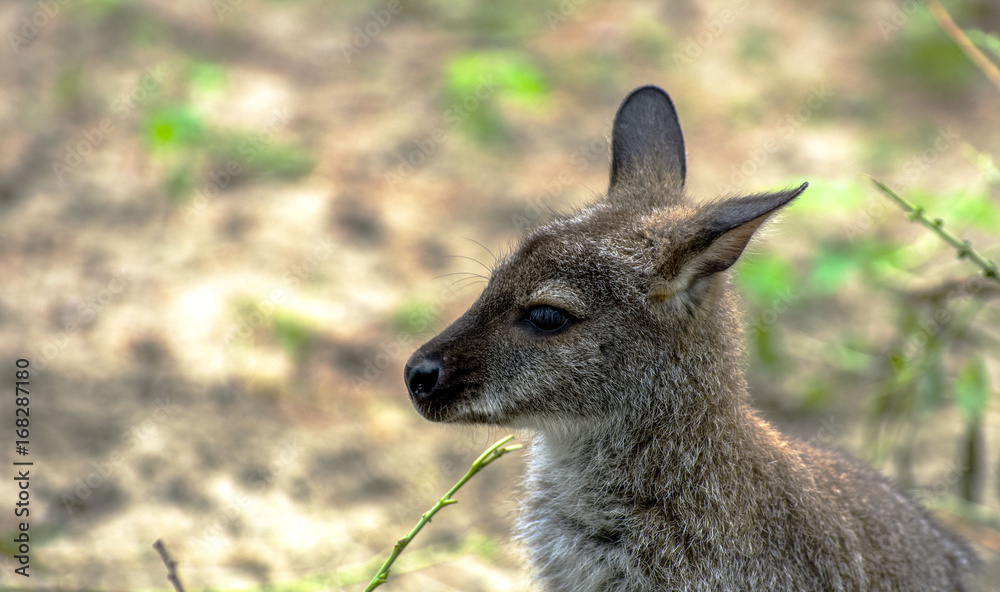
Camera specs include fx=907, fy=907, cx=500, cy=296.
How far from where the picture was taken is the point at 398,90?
29.4 ft

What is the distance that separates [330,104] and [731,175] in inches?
150

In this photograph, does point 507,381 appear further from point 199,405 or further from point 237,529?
point 199,405

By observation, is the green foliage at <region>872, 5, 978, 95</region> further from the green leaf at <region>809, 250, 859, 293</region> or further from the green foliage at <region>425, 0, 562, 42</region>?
the green leaf at <region>809, 250, 859, 293</region>

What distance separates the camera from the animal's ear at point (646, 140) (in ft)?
12.1
